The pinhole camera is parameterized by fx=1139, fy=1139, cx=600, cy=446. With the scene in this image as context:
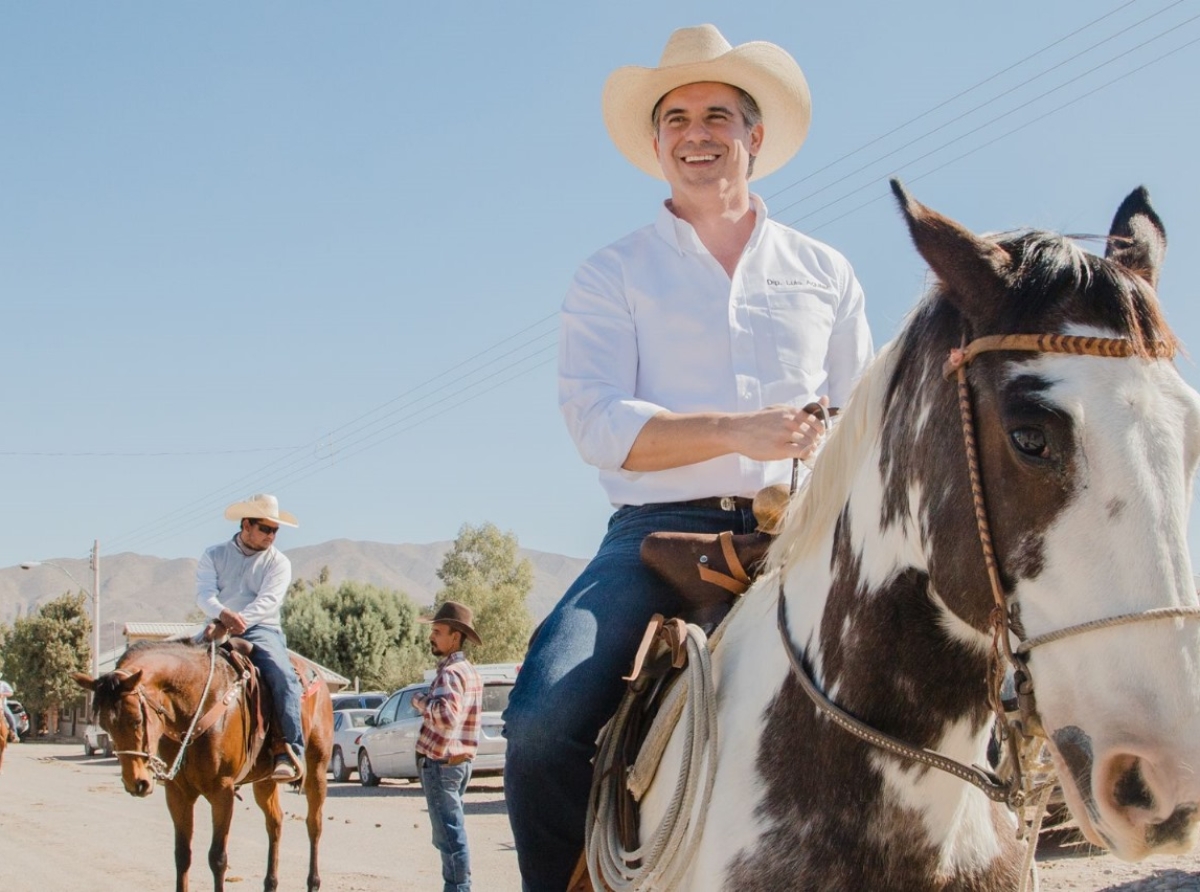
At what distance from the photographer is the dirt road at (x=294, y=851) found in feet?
27.4

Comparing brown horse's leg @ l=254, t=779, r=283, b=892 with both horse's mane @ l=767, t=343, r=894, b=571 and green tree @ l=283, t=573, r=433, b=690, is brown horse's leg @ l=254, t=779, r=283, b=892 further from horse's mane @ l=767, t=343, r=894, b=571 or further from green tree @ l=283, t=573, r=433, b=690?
green tree @ l=283, t=573, r=433, b=690

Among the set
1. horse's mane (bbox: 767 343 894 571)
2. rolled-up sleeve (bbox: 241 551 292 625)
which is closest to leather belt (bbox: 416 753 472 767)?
rolled-up sleeve (bbox: 241 551 292 625)

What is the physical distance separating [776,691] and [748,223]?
166cm

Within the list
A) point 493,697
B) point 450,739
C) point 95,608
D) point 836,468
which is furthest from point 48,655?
point 836,468

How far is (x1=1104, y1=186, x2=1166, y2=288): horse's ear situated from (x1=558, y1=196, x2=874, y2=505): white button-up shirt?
1.00 meters

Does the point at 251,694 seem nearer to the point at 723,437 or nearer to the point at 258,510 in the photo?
the point at 258,510

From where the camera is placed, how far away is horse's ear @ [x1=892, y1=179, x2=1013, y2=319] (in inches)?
76.7

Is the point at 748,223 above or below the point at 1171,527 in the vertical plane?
above

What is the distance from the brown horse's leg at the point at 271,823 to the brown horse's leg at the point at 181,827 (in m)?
0.67

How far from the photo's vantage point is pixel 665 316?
3.25 m

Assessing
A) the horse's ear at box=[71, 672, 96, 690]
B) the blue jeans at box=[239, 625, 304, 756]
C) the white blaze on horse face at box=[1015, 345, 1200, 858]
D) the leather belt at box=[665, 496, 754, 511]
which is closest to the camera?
the white blaze on horse face at box=[1015, 345, 1200, 858]

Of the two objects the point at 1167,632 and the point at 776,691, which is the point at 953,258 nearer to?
the point at 1167,632

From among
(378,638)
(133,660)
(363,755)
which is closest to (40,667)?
(378,638)

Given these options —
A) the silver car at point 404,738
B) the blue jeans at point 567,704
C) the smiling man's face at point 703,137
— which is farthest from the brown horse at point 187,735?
the silver car at point 404,738
